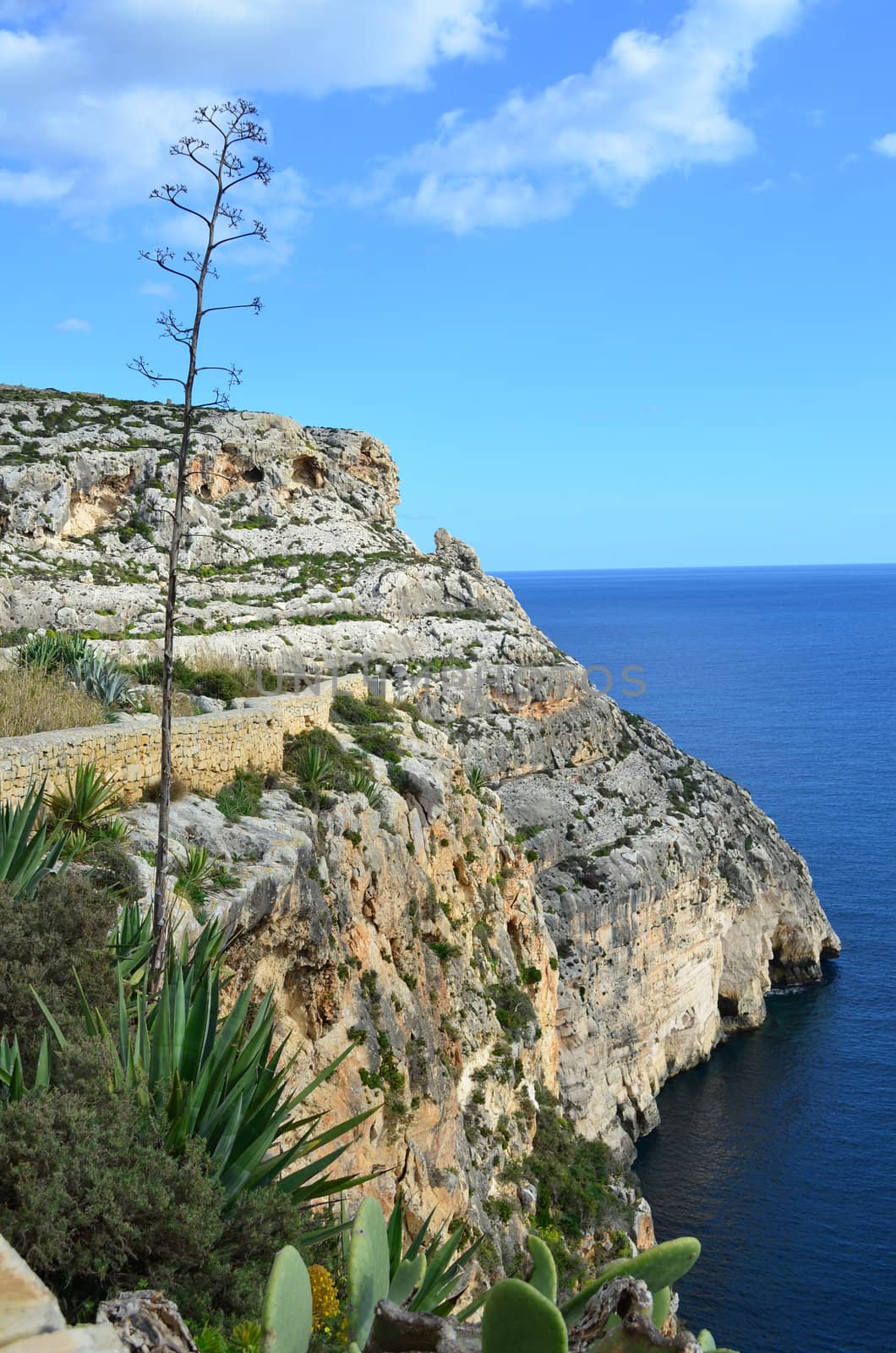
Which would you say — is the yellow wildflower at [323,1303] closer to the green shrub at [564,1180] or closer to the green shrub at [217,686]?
the green shrub at [217,686]

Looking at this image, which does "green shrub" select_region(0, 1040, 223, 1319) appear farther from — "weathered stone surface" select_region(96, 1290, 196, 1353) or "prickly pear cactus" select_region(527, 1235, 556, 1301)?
"prickly pear cactus" select_region(527, 1235, 556, 1301)

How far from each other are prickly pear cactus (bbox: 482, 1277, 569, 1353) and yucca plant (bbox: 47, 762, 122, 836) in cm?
769

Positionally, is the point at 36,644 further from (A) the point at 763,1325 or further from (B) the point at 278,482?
(B) the point at 278,482

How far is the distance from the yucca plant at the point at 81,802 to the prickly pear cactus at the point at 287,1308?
7.09 m

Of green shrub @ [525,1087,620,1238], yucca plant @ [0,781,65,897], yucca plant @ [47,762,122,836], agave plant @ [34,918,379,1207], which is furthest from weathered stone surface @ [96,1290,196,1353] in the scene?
green shrub @ [525,1087,620,1238]

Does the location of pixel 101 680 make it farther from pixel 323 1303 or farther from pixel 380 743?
pixel 323 1303

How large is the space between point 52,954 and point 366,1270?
3.75 m

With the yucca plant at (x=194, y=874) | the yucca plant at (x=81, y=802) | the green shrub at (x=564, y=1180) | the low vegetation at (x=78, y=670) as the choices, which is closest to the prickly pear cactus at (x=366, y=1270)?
the yucca plant at (x=194, y=874)

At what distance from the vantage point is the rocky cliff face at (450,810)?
1572cm

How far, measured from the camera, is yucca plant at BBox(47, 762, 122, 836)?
33.9ft

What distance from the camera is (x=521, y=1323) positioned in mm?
3514

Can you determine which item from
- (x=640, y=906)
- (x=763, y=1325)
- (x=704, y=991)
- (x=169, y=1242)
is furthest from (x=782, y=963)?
(x=169, y=1242)

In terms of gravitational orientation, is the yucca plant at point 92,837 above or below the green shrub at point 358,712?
below

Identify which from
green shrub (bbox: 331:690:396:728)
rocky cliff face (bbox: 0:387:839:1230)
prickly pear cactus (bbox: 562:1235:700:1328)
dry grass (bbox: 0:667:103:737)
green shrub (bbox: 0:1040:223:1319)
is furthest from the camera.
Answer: green shrub (bbox: 331:690:396:728)
